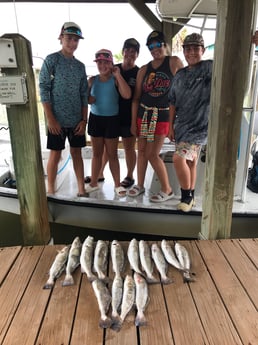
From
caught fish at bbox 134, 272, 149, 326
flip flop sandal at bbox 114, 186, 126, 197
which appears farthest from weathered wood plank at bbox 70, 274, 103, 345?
flip flop sandal at bbox 114, 186, 126, 197

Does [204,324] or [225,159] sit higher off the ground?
[225,159]

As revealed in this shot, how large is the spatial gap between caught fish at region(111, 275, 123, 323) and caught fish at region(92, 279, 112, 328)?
0.09ft

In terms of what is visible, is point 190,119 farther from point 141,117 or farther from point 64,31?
point 64,31

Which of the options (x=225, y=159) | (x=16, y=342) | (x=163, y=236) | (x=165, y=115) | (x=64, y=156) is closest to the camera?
(x=16, y=342)

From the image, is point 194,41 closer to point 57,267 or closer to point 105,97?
point 105,97

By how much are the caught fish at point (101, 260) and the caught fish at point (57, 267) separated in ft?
0.68

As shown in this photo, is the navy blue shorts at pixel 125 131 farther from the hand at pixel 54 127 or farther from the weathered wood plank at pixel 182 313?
the weathered wood plank at pixel 182 313

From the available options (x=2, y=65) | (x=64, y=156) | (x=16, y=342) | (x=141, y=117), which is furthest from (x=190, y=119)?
(x=16, y=342)

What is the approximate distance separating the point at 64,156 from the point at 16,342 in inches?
101

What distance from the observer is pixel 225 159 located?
2.04m

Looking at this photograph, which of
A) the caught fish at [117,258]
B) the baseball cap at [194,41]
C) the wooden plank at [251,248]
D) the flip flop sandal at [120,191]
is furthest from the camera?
the flip flop sandal at [120,191]

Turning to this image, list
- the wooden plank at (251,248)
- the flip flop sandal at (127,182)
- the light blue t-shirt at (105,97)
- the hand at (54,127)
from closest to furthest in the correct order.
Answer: the wooden plank at (251,248)
the hand at (54,127)
the light blue t-shirt at (105,97)
the flip flop sandal at (127,182)

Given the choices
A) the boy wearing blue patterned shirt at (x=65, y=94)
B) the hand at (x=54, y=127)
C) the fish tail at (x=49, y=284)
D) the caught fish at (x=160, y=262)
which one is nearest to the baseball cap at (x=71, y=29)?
the boy wearing blue patterned shirt at (x=65, y=94)

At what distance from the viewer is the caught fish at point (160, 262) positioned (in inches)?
70.1
